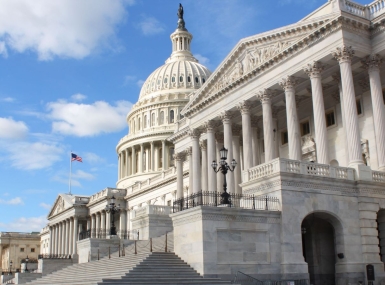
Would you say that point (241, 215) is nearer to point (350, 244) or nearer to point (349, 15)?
point (350, 244)

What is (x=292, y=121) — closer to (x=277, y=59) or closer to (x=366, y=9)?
(x=277, y=59)

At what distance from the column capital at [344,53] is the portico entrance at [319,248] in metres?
11.1

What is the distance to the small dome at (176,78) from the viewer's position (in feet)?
413

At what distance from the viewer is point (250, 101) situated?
47.1 metres

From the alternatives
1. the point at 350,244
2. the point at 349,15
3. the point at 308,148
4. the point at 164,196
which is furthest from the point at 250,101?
the point at 164,196

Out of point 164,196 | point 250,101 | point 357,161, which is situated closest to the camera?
point 357,161

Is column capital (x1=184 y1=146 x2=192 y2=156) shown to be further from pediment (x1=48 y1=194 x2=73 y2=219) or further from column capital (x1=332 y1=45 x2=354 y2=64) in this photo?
pediment (x1=48 y1=194 x2=73 y2=219)

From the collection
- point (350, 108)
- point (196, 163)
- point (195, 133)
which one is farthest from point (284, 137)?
point (350, 108)

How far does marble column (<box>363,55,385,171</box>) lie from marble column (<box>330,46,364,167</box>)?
162cm

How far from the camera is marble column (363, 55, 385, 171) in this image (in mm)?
36188

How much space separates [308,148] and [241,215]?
64.6ft

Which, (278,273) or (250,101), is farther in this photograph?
(250,101)

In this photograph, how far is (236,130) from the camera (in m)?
54.0

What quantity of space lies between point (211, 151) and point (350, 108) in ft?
60.4
